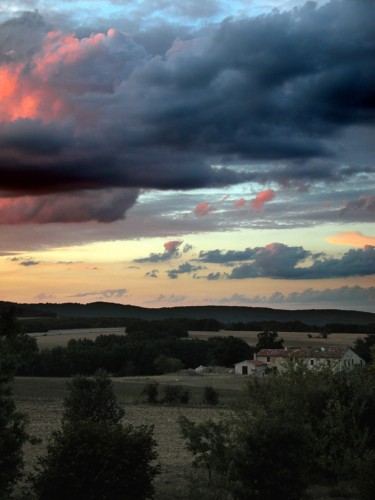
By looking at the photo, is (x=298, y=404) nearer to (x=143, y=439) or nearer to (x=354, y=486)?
(x=354, y=486)

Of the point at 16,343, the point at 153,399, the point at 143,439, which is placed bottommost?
the point at 153,399

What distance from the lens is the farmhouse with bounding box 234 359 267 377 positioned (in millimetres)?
114875

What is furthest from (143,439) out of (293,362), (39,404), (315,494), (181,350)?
(181,350)

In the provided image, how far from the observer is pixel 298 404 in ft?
90.4

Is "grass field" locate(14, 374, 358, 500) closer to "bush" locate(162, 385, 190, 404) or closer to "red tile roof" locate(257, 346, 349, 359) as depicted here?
"bush" locate(162, 385, 190, 404)

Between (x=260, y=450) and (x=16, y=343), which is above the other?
(x=16, y=343)

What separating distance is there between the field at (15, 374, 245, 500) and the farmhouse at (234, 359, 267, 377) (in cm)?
974

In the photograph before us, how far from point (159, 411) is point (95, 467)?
44.0 metres

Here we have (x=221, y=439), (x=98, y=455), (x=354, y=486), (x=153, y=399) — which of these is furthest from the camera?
(x=153, y=399)

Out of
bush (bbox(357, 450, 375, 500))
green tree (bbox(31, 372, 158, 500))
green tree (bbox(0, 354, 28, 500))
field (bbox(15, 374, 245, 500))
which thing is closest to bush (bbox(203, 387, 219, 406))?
field (bbox(15, 374, 245, 500))

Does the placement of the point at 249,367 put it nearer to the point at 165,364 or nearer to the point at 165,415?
the point at 165,364

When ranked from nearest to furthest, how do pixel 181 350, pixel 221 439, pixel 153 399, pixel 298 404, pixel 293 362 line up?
1. pixel 221 439
2. pixel 298 404
3. pixel 293 362
4. pixel 153 399
5. pixel 181 350

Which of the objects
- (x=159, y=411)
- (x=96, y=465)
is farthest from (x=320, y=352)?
(x=96, y=465)

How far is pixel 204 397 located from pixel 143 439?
2068 inches
